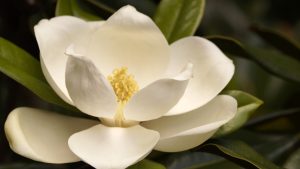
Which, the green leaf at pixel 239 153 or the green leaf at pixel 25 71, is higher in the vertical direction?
the green leaf at pixel 25 71

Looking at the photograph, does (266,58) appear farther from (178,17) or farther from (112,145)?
(112,145)

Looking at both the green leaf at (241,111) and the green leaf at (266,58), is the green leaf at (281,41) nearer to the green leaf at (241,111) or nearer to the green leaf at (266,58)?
the green leaf at (266,58)

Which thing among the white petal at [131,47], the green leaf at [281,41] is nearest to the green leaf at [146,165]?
the white petal at [131,47]

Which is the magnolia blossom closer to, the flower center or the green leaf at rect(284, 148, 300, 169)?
the flower center

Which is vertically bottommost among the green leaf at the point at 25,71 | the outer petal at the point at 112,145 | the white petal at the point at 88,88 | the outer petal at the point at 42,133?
the outer petal at the point at 42,133

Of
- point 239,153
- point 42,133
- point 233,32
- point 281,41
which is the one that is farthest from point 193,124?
point 233,32
